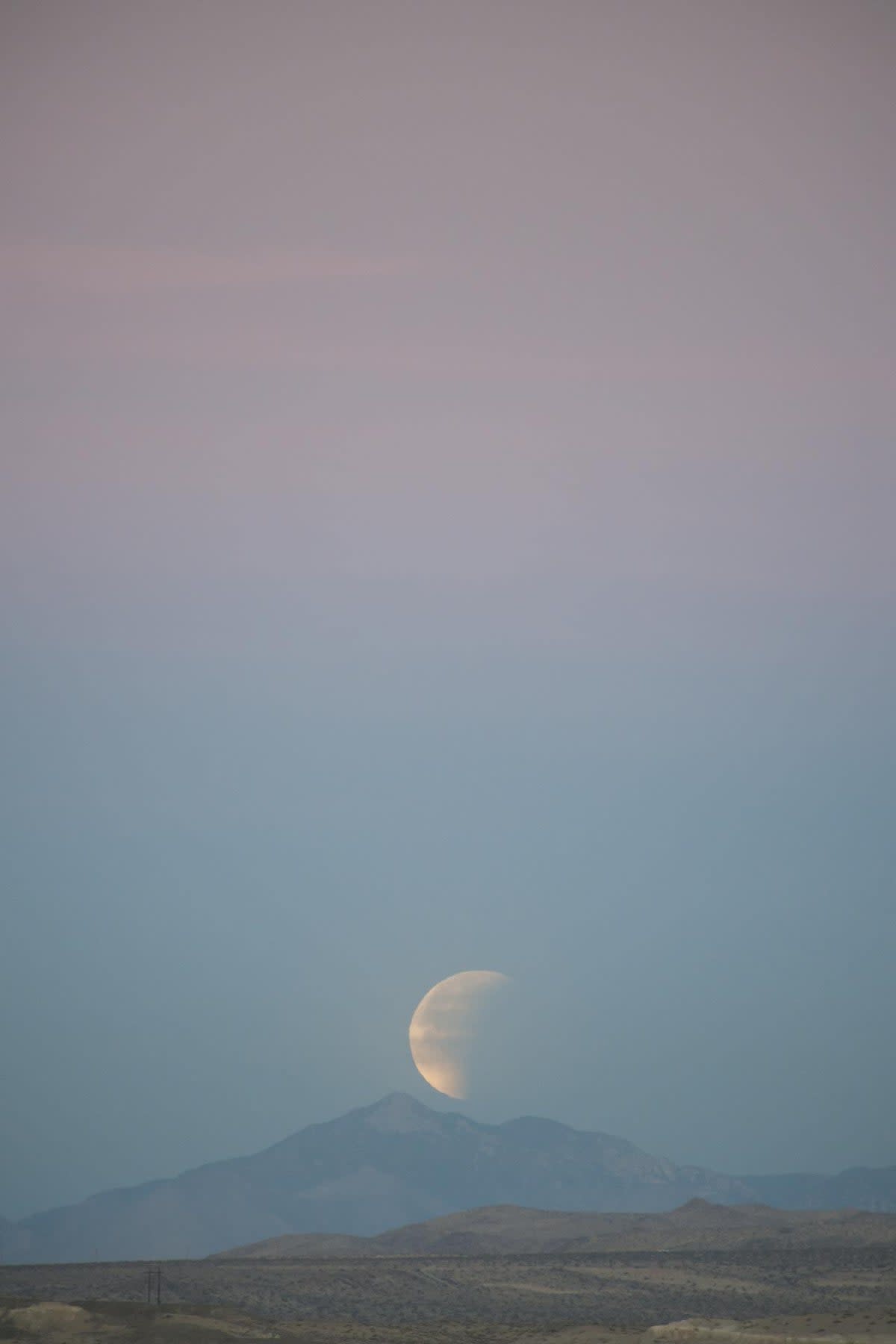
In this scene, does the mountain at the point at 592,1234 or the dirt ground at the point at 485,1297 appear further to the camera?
the mountain at the point at 592,1234

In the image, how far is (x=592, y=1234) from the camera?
128 metres

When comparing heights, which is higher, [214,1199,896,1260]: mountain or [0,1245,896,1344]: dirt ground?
[0,1245,896,1344]: dirt ground

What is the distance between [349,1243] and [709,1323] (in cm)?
9522

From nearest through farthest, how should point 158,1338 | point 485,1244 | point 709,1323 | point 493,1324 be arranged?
1. point 709,1323
2. point 158,1338
3. point 493,1324
4. point 485,1244

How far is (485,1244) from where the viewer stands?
419 feet

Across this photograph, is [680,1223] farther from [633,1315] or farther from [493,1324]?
[493,1324]

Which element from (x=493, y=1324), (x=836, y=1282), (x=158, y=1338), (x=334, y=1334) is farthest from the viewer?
(x=836, y=1282)

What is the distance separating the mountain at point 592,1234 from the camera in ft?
367

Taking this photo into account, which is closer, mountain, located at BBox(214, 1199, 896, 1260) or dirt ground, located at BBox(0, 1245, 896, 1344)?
dirt ground, located at BBox(0, 1245, 896, 1344)

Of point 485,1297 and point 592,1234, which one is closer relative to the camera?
point 485,1297

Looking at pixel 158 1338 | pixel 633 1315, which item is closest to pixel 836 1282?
pixel 633 1315

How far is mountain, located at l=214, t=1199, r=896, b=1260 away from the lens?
367ft

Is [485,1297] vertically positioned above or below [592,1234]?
above

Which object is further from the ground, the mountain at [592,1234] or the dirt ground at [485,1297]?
the dirt ground at [485,1297]
